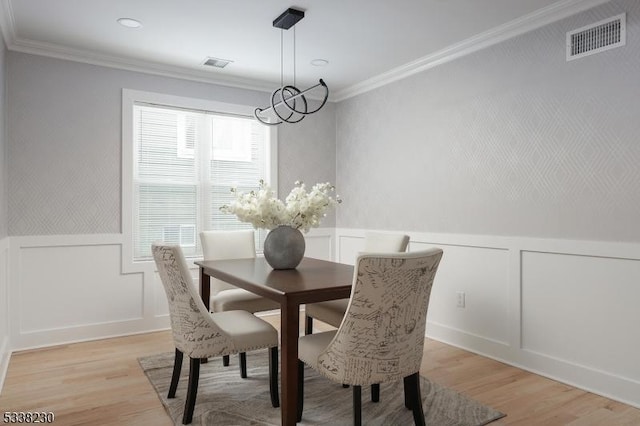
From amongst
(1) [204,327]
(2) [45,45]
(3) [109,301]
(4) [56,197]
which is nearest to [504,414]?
(1) [204,327]

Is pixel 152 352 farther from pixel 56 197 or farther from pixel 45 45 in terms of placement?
pixel 45 45

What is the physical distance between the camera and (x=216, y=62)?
4.02m

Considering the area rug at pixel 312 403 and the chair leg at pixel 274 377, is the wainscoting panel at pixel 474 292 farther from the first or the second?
the chair leg at pixel 274 377

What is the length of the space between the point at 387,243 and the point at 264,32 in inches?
70.4

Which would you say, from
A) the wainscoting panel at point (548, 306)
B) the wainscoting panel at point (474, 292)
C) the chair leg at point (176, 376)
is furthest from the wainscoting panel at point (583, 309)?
the chair leg at point (176, 376)

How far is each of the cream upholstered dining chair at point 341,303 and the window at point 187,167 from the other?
1725 millimetres

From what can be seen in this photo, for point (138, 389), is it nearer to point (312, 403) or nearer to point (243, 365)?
point (243, 365)

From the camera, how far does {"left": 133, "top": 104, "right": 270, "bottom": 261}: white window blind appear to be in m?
4.16

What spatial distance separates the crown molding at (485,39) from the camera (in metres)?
2.86

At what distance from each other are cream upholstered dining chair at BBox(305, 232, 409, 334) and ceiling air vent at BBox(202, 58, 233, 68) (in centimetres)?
203

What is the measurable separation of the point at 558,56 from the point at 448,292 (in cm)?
193

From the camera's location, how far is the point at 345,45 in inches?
142

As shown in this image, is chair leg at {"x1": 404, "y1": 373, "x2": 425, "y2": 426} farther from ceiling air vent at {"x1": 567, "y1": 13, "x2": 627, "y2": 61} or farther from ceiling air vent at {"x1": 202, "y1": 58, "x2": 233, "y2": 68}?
ceiling air vent at {"x1": 202, "y1": 58, "x2": 233, "y2": 68}

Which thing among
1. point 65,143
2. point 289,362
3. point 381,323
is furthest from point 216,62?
point 381,323
